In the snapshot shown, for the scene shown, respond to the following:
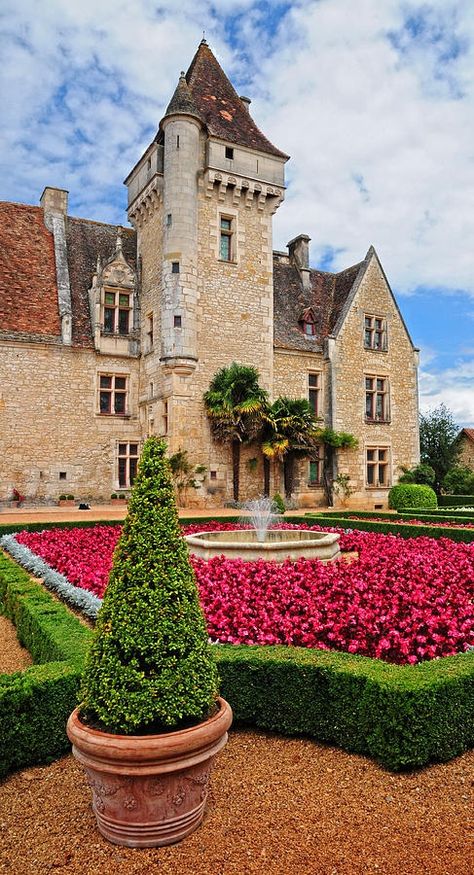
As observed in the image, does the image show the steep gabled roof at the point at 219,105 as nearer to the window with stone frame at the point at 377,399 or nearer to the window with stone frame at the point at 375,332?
the window with stone frame at the point at 375,332

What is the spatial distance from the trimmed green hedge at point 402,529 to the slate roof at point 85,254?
1173 centimetres

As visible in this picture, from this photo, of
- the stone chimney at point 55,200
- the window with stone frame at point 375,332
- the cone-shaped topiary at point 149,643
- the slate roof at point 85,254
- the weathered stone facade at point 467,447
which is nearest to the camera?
the cone-shaped topiary at point 149,643

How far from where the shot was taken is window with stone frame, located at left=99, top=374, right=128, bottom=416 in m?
22.1

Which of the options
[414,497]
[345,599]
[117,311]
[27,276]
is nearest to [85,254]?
[27,276]

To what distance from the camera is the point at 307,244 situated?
27.0m

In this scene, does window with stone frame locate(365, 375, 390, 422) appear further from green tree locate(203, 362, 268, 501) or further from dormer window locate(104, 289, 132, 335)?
dormer window locate(104, 289, 132, 335)

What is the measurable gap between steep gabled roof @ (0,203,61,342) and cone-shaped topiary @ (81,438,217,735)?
1882cm

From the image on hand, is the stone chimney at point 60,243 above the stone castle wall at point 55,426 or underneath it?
above

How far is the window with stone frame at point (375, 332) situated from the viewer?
85.0ft

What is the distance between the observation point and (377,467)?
25547 millimetres

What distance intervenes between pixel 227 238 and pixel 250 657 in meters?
20.4

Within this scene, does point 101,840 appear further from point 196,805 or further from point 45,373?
point 45,373

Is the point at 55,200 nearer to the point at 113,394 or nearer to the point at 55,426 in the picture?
the point at 113,394

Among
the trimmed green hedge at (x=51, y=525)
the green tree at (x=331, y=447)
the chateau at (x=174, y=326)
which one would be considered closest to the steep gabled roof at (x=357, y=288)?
the chateau at (x=174, y=326)
